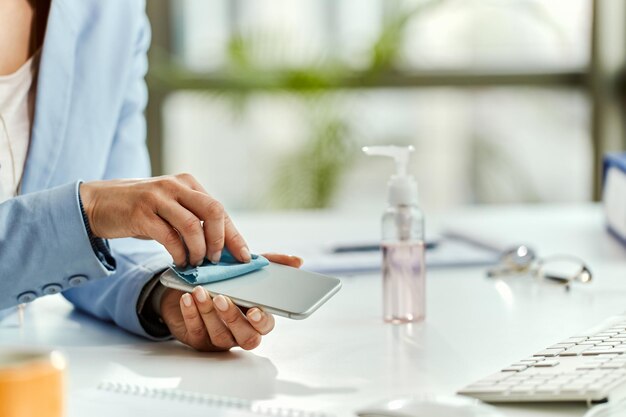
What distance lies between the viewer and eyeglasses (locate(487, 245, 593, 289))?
139 cm

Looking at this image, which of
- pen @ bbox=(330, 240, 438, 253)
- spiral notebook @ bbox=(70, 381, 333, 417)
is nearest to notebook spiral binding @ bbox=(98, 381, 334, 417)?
spiral notebook @ bbox=(70, 381, 333, 417)

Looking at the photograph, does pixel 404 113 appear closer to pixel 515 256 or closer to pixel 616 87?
pixel 616 87

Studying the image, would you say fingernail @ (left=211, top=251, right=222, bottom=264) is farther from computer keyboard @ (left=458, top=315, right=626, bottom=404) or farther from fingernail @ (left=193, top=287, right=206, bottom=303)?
computer keyboard @ (left=458, top=315, right=626, bottom=404)

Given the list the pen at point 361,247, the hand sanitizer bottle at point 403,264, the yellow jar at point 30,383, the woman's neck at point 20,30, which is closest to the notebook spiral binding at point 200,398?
the yellow jar at point 30,383

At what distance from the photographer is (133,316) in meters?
1.09

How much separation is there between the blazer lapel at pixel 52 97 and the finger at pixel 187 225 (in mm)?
333

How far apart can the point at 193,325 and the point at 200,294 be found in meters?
0.05

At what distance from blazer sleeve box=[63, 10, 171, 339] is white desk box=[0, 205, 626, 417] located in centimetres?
2

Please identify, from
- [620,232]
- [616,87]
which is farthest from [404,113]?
[620,232]

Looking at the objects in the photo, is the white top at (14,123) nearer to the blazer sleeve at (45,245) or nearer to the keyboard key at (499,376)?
the blazer sleeve at (45,245)

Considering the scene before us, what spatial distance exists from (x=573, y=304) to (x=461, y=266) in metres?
0.32

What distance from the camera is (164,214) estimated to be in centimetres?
93

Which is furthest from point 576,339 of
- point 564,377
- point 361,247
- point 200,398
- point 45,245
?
point 361,247

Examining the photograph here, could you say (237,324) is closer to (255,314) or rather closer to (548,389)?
(255,314)
